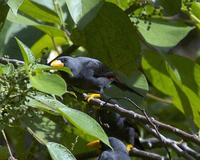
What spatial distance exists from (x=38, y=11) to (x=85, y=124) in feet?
2.92

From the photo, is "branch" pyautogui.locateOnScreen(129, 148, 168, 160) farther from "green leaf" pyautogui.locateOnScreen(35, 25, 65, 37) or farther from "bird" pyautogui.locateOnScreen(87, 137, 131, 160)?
"green leaf" pyautogui.locateOnScreen(35, 25, 65, 37)

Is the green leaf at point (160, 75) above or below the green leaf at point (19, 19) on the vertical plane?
below

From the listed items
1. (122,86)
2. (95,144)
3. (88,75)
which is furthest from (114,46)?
(88,75)

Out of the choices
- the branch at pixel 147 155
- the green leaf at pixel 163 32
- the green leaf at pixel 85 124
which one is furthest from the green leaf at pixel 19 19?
the green leaf at pixel 85 124

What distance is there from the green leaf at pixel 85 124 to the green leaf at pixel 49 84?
0.22 feet

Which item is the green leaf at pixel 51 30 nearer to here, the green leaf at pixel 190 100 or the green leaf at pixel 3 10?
the green leaf at pixel 3 10

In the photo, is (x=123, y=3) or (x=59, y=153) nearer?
(x=59, y=153)

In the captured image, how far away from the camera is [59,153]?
1.91m

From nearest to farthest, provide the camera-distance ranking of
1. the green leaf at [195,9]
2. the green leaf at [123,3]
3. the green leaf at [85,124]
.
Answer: the green leaf at [85,124] < the green leaf at [195,9] < the green leaf at [123,3]

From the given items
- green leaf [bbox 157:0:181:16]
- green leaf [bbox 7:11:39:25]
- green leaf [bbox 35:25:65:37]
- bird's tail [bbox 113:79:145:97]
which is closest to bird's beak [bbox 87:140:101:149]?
bird's tail [bbox 113:79:145:97]

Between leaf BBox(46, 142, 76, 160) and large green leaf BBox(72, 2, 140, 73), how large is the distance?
69 centimetres

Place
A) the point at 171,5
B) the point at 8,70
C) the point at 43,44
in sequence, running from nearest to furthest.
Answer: the point at 8,70, the point at 171,5, the point at 43,44

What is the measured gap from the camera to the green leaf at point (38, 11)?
257 centimetres

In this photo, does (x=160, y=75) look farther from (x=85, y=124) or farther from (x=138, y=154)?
(x=85, y=124)
